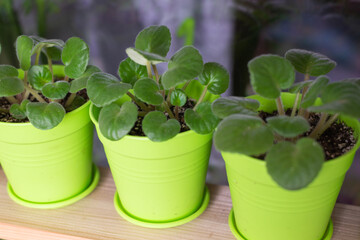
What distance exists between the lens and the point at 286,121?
1.57 feet

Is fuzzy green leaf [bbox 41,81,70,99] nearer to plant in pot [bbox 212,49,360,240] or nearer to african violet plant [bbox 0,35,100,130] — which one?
african violet plant [bbox 0,35,100,130]

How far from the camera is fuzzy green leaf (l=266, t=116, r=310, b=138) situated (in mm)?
463

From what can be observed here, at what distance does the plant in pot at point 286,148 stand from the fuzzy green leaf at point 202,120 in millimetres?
48

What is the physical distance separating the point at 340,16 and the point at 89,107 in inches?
21.0

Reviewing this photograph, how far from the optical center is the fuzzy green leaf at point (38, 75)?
2.26ft

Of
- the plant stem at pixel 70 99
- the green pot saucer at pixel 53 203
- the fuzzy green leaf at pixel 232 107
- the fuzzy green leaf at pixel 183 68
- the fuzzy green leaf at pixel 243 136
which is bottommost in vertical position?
the green pot saucer at pixel 53 203

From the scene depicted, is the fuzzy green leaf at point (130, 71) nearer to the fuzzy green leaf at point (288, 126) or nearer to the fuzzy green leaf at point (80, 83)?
the fuzzy green leaf at point (80, 83)

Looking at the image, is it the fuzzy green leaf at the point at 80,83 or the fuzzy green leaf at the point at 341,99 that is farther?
the fuzzy green leaf at the point at 80,83

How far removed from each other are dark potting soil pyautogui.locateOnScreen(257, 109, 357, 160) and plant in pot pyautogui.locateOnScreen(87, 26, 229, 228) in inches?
4.8

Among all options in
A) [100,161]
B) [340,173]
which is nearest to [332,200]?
[340,173]

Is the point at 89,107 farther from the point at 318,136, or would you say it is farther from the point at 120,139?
the point at 318,136

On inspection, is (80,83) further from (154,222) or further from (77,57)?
(154,222)

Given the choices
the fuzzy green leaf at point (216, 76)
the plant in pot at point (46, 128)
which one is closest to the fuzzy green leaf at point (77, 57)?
the plant in pot at point (46, 128)

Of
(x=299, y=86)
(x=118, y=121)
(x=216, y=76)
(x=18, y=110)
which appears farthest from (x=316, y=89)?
(x=18, y=110)
